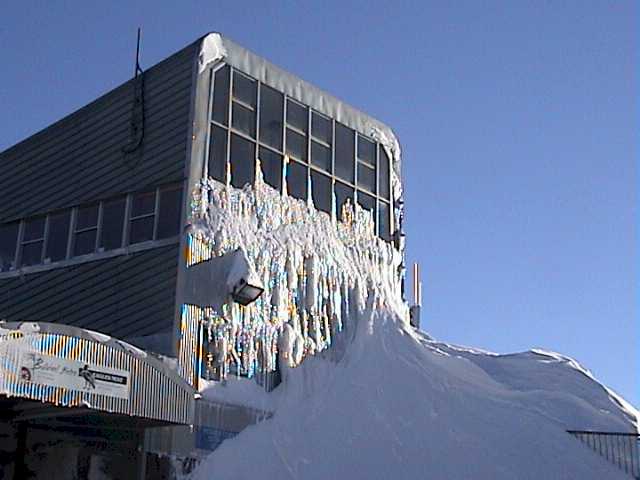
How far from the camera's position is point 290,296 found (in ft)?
69.5

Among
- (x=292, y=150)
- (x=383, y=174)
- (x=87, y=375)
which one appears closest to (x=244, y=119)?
(x=292, y=150)

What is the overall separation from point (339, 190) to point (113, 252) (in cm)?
592

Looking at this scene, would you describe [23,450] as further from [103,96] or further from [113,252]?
[103,96]

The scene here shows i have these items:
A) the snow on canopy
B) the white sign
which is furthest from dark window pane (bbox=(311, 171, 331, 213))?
the white sign

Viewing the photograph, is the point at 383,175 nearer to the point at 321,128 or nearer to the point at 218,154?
the point at 321,128

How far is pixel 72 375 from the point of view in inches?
596

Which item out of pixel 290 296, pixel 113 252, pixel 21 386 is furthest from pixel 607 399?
pixel 21 386

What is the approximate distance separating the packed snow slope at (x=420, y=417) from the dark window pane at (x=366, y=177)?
122 inches

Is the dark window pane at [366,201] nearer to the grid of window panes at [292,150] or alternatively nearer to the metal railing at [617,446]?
the grid of window panes at [292,150]

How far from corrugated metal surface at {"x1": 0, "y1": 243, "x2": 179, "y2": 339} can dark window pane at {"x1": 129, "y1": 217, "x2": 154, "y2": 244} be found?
381 millimetres

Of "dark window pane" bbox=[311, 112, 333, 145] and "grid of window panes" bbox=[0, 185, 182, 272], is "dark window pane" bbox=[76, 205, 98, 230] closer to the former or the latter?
"grid of window panes" bbox=[0, 185, 182, 272]

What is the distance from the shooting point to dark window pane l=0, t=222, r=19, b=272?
74.6 feet

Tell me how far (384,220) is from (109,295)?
794cm

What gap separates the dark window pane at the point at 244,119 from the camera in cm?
2105
